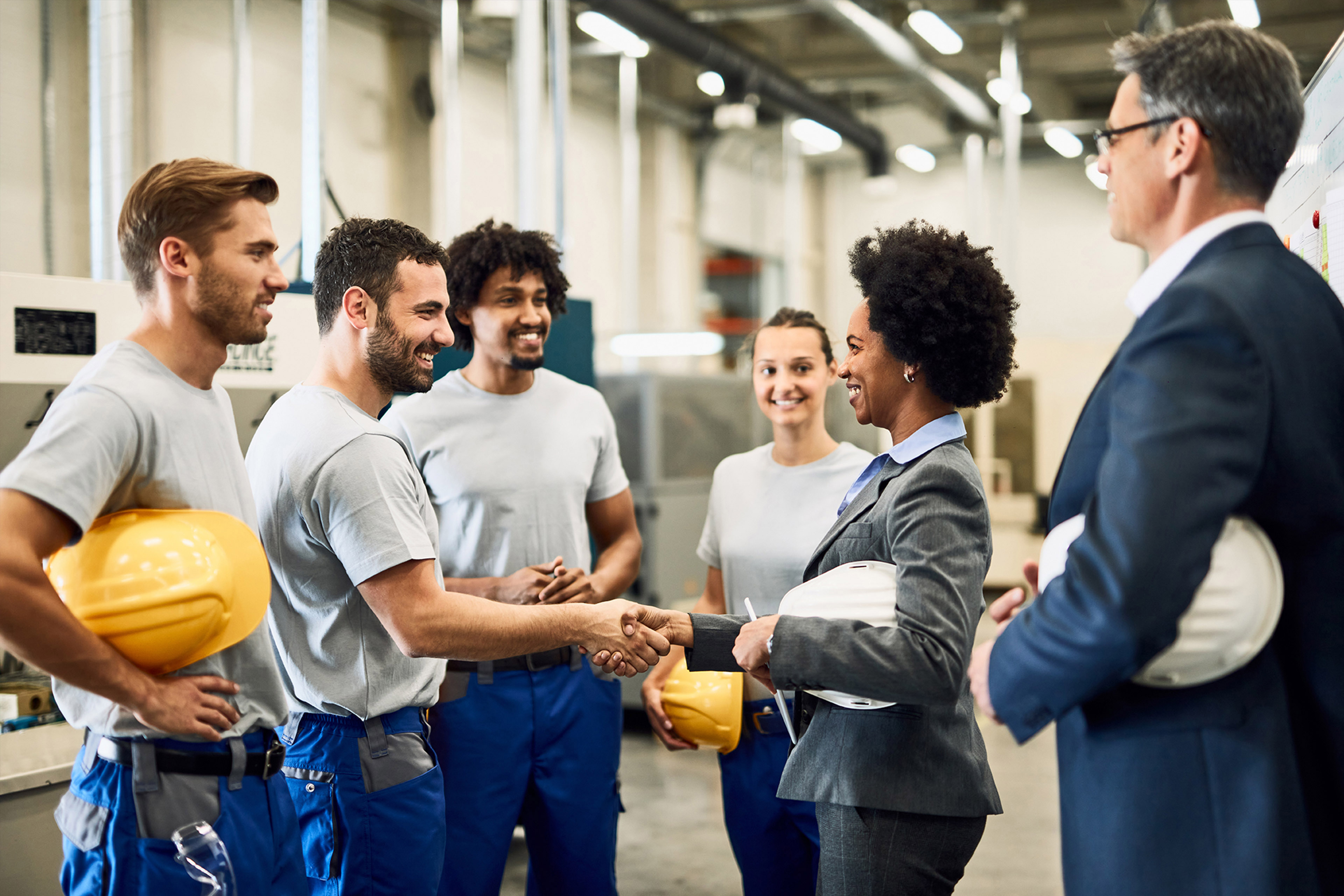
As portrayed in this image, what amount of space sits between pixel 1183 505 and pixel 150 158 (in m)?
4.95

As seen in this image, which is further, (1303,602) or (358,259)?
(358,259)

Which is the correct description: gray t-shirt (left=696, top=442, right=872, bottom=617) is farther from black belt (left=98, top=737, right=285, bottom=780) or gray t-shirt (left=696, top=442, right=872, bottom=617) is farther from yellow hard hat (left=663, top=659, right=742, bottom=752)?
black belt (left=98, top=737, right=285, bottom=780)

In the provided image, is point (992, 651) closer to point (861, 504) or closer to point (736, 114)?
point (861, 504)

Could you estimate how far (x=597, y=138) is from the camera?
871 cm

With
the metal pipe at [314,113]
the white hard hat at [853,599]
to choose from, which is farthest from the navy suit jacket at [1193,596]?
the metal pipe at [314,113]

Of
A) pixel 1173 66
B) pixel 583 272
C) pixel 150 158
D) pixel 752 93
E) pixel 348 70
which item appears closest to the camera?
pixel 1173 66

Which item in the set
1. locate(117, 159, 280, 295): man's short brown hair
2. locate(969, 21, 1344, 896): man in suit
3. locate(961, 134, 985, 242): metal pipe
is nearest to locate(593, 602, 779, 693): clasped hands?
locate(969, 21, 1344, 896): man in suit

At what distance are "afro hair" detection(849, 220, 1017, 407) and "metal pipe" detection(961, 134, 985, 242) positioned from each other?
27.5 ft

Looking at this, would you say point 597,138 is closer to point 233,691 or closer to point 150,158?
point 150,158

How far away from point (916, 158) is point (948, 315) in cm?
993

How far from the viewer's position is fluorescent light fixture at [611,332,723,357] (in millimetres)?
6242

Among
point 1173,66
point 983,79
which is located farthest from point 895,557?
point 983,79

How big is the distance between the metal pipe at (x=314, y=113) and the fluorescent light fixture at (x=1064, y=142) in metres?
8.15

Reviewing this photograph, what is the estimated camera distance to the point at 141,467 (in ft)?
4.62
